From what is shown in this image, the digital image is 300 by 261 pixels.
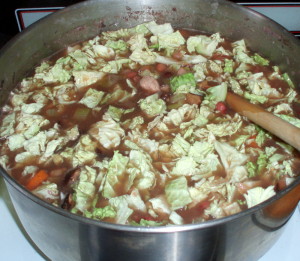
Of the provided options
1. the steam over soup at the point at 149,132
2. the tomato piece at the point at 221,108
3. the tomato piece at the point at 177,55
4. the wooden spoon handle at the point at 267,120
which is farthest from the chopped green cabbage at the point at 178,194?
the tomato piece at the point at 177,55

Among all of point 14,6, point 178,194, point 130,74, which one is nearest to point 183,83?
point 130,74

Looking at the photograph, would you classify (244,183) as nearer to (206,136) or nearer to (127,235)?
(206,136)

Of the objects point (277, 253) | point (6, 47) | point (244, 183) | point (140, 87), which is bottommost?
point (277, 253)

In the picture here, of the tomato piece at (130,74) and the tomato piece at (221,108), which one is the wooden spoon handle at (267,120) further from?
the tomato piece at (130,74)

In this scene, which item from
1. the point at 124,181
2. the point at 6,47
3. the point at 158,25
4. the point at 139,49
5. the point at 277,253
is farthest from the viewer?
the point at 158,25

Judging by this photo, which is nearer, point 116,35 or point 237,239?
point 237,239

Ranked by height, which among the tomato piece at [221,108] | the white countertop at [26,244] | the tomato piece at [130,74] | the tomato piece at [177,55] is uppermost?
the tomato piece at [177,55]

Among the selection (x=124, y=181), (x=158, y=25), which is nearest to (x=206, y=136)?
(x=124, y=181)
